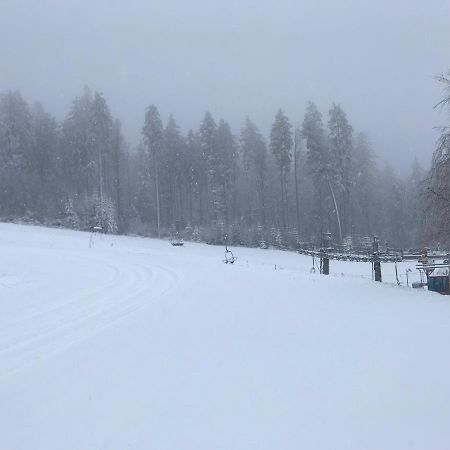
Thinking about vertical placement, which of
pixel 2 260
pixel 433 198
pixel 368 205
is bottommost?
pixel 2 260

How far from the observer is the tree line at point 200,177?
5150 cm

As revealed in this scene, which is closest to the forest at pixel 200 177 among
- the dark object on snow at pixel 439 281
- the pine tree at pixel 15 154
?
the pine tree at pixel 15 154

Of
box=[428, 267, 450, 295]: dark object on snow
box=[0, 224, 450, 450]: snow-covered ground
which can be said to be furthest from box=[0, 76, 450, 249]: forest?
box=[0, 224, 450, 450]: snow-covered ground

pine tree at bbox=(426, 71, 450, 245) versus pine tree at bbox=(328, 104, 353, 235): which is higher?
pine tree at bbox=(328, 104, 353, 235)

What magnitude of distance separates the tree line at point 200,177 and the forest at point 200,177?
14cm

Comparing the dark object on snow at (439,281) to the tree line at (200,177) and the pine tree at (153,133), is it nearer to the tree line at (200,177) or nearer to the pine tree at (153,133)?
the tree line at (200,177)

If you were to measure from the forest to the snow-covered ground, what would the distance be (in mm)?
35608

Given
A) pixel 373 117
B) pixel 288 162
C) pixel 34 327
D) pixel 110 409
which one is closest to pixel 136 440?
pixel 110 409

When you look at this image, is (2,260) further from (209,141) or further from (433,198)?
(209,141)

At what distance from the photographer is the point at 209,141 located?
6003 cm

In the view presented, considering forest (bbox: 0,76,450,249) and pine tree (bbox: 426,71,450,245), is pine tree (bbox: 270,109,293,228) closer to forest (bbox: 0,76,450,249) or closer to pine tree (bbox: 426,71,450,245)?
forest (bbox: 0,76,450,249)

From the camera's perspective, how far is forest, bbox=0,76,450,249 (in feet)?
168

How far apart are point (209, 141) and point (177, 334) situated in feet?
176

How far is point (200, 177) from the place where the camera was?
6569cm
